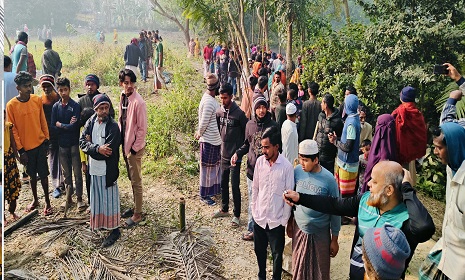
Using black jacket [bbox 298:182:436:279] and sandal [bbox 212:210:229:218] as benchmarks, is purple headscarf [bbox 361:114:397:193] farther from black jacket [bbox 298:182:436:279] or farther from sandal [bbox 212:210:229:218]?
sandal [bbox 212:210:229:218]

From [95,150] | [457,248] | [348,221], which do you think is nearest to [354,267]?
[457,248]

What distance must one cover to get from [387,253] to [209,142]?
3.84 metres

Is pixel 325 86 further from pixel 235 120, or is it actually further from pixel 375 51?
pixel 235 120

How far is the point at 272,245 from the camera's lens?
12.3 ft

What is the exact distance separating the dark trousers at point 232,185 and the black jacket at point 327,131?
3.50 ft

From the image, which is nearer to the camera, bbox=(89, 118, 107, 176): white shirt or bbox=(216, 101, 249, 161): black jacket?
bbox=(89, 118, 107, 176): white shirt

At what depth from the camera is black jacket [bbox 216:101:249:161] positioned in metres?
5.17

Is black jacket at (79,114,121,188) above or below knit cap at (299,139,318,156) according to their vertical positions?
below

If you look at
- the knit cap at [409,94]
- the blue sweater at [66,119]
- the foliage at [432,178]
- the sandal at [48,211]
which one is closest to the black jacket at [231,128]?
the blue sweater at [66,119]

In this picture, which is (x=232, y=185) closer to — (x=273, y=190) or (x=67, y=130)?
(x=273, y=190)

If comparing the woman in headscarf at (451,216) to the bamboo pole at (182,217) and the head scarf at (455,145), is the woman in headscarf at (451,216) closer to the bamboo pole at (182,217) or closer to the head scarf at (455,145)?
the head scarf at (455,145)

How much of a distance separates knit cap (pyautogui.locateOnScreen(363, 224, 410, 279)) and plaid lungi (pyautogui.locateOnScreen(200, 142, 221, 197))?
149 inches

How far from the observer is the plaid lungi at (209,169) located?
567 centimetres

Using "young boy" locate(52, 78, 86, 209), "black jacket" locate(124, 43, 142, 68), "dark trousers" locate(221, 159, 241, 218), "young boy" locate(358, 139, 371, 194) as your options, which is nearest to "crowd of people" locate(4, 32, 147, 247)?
"young boy" locate(52, 78, 86, 209)
